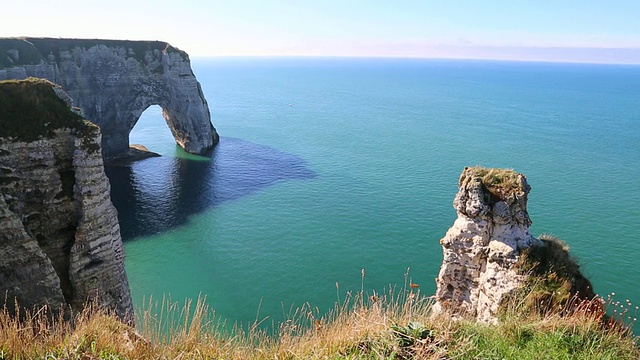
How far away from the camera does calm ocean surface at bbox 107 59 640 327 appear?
32688 mm

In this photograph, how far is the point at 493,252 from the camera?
1703 cm

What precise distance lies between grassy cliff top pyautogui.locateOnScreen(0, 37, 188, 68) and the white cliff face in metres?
56.1

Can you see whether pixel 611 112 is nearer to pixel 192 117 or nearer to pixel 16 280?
pixel 192 117

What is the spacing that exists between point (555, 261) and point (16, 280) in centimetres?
2117

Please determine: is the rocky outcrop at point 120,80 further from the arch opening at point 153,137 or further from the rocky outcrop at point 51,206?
the rocky outcrop at point 51,206

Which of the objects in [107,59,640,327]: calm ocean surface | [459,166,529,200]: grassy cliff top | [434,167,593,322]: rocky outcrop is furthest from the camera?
[107,59,640,327]: calm ocean surface

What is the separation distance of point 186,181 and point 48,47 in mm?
26380

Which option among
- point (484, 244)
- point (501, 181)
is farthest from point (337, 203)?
point (501, 181)

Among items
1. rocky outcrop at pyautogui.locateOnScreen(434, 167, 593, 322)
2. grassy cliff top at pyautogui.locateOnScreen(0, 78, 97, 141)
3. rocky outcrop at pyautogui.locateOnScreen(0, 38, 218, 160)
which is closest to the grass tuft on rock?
rocky outcrop at pyautogui.locateOnScreen(434, 167, 593, 322)

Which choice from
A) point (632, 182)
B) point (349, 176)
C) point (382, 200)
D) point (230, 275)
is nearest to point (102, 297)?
point (230, 275)

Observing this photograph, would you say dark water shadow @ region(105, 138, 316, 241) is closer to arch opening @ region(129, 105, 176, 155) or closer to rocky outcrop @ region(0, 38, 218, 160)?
rocky outcrop @ region(0, 38, 218, 160)

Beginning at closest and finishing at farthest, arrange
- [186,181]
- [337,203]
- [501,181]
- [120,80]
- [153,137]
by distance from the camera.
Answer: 1. [501,181]
2. [337,203]
3. [186,181]
4. [120,80]
5. [153,137]

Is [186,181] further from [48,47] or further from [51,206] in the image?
[51,206]

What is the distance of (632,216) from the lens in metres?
45.4
